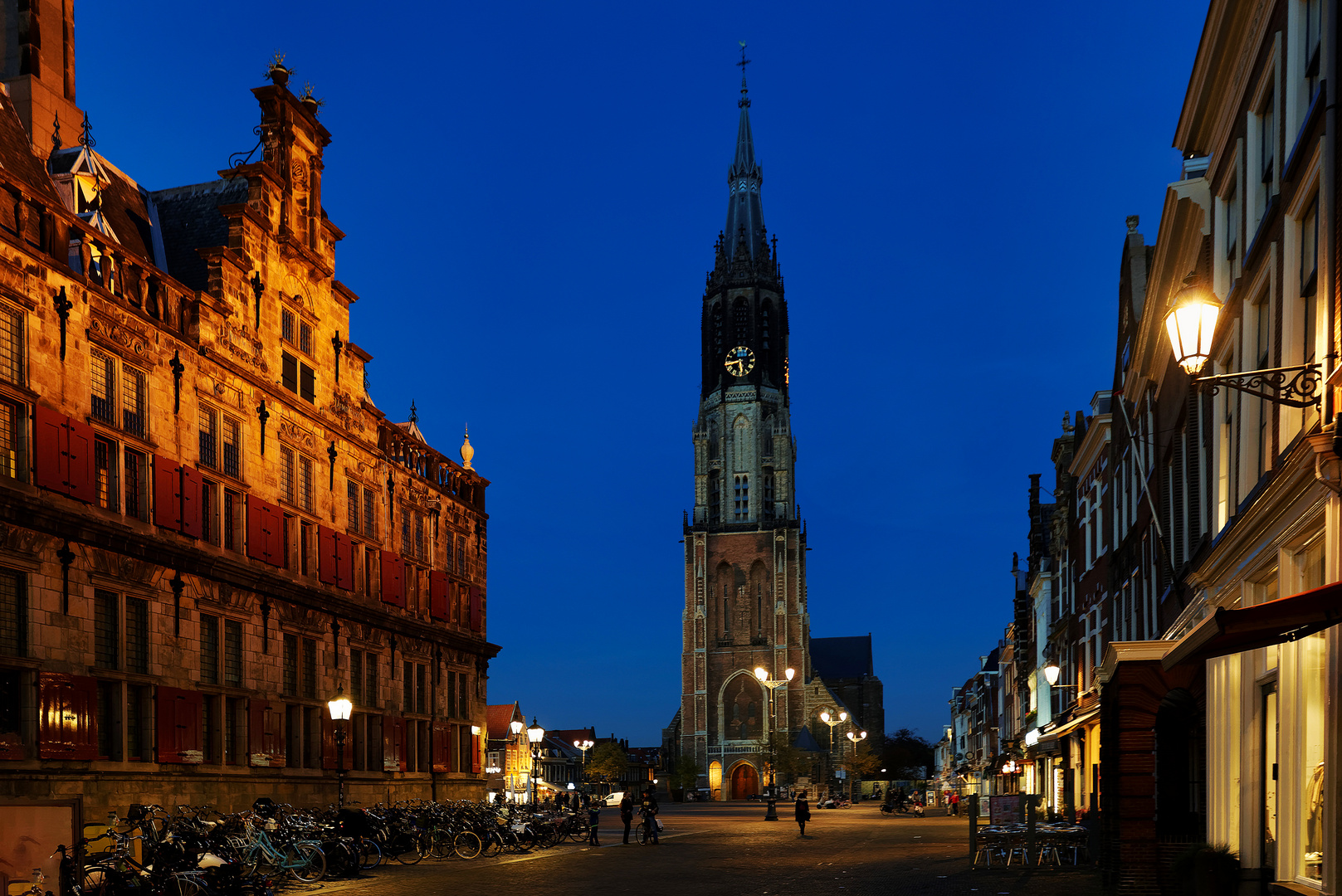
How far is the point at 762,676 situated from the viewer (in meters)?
46.0

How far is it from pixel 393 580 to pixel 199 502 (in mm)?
11669

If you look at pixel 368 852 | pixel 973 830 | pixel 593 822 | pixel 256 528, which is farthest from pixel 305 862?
pixel 593 822

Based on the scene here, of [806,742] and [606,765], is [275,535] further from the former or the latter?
[606,765]

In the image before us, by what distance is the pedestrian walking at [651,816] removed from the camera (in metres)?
35.7

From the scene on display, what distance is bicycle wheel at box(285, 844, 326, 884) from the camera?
22.0 metres

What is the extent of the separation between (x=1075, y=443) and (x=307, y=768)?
24.4 metres

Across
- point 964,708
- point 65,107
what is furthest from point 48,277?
point 964,708

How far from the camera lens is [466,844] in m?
29.9

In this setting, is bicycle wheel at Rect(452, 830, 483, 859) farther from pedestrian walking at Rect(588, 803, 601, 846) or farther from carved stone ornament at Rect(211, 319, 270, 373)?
carved stone ornament at Rect(211, 319, 270, 373)

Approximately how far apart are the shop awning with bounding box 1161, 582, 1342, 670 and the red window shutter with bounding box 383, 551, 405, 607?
31639 millimetres

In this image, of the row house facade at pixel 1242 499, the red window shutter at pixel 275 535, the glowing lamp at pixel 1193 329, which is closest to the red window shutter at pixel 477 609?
the red window shutter at pixel 275 535

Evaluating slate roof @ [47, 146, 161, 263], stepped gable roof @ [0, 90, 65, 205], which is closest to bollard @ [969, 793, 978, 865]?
stepped gable roof @ [0, 90, 65, 205]

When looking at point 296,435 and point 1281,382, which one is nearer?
point 1281,382

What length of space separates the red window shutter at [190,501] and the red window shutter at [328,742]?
26.8 ft
